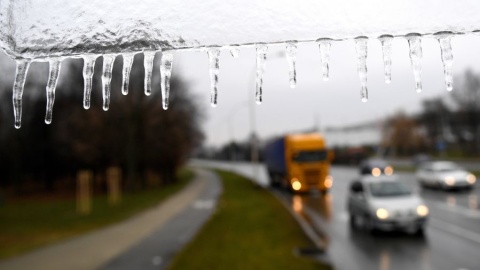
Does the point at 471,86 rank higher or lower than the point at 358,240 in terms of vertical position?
higher

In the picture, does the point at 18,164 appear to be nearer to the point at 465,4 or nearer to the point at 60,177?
the point at 60,177

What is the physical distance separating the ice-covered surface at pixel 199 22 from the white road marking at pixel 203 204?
1932 cm

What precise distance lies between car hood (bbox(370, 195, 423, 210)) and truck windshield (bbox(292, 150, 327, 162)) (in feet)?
21.7

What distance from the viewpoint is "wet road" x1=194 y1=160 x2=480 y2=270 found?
8.62 metres

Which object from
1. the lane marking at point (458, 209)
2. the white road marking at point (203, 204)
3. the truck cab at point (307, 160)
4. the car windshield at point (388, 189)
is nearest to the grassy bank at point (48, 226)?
the white road marking at point (203, 204)

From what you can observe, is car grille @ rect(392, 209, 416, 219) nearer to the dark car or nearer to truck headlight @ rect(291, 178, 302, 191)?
truck headlight @ rect(291, 178, 302, 191)

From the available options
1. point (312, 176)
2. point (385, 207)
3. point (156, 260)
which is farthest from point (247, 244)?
point (312, 176)

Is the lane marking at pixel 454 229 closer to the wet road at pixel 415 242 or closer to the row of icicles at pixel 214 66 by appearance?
the wet road at pixel 415 242

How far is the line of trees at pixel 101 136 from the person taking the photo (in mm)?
27188

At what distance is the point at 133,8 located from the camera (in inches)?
47.1

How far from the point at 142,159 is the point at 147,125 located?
472 cm

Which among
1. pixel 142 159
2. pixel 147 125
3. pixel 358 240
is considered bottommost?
pixel 358 240

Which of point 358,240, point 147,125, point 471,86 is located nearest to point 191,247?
point 358,240

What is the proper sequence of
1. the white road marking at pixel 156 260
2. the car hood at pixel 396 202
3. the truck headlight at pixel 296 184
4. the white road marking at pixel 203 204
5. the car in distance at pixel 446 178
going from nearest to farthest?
the white road marking at pixel 156 260 < the car hood at pixel 396 202 < the white road marking at pixel 203 204 < the truck headlight at pixel 296 184 < the car in distance at pixel 446 178
